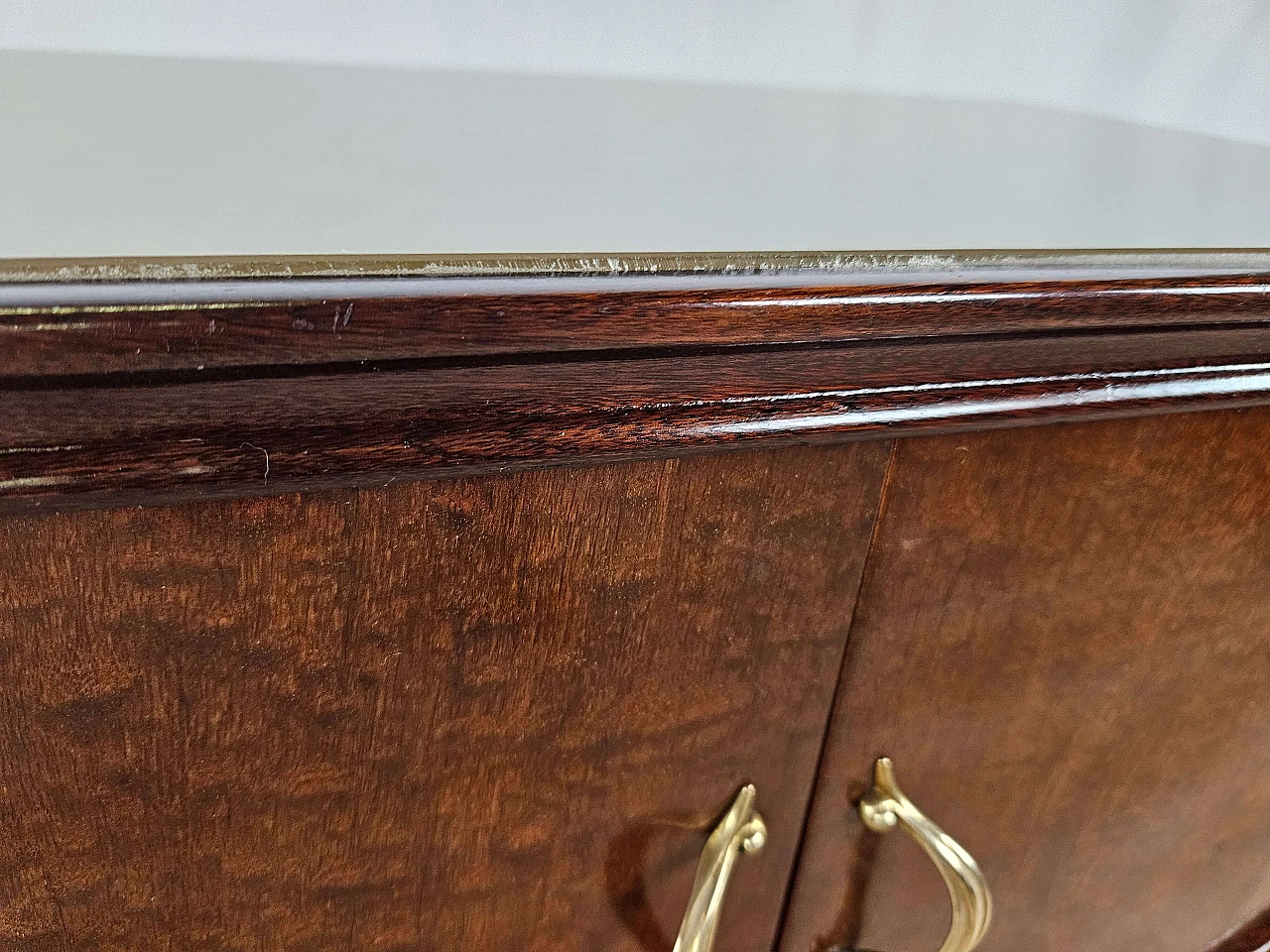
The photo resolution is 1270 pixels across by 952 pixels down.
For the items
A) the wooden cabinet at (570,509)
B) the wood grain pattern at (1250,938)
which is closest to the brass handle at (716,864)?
the wooden cabinet at (570,509)

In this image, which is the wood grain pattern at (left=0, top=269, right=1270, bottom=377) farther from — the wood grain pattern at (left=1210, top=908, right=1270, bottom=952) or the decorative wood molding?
the wood grain pattern at (left=1210, top=908, right=1270, bottom=952)

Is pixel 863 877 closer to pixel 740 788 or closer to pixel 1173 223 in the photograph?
pixel 740 788

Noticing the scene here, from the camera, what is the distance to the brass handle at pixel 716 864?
252mm

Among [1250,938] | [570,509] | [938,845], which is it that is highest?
[570,509]

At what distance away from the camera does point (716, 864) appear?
0.84 ft

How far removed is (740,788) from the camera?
0.27 metres

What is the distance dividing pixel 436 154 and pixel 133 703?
0.46ft

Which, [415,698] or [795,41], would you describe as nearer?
[415,698]

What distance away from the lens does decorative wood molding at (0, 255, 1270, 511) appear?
0.16 metres

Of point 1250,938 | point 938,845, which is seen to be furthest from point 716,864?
point 1250,938

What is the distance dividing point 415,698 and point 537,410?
0.24 ft


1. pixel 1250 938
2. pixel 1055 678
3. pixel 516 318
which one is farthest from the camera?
pixel 1250 938

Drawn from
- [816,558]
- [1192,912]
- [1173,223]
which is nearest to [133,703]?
[816,558]

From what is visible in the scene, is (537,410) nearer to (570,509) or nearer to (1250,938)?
(570,509)
